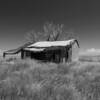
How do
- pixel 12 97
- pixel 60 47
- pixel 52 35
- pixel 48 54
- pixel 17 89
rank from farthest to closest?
pixel 52 35 → pixel 48 54 → pixel 60 47 → pixel 17 89 → pixel 12 97

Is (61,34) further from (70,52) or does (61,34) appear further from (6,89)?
(6,89)

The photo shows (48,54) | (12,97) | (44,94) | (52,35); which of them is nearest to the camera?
(12,97)

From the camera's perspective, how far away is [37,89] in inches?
140

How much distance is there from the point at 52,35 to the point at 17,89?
25.4 m

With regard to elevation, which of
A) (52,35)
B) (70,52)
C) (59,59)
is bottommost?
(59,59)

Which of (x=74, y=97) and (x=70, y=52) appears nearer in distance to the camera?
(x=74, y=97)

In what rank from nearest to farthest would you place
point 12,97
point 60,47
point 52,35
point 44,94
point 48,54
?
point 12,97, point 44,94, point 60,47, point 48,54, point 52,35

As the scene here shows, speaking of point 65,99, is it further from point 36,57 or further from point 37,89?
point 36,57

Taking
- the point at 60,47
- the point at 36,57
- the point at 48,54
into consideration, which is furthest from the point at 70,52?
the point at 36,57

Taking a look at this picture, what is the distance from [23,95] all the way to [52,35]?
25770mm

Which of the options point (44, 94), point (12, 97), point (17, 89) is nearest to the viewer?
point (12, 97)

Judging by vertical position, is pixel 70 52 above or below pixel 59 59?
above

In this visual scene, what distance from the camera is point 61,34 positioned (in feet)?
93.9

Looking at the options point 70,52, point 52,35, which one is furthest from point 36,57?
point 52,35
